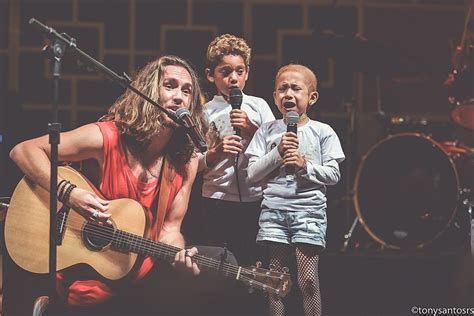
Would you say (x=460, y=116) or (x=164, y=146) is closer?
(x=164, y=146)

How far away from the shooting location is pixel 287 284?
169 inches

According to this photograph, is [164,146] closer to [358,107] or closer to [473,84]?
[358,107]

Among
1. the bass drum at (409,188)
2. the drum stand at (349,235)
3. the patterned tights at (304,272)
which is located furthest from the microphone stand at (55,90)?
the bass drum at (409,188)

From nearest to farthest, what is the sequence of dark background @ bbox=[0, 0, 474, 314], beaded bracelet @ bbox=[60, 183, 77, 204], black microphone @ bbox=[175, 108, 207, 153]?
black microphone @ bbox=[175, 108, 207, 153] → beaded bracelet @ bbox=[60, 183, 77, 204] → dark background @ bbox=[0, 0, 474, 314]

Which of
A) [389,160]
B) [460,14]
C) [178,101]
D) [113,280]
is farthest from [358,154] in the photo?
[113,280]

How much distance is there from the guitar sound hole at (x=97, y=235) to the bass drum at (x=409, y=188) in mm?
1741

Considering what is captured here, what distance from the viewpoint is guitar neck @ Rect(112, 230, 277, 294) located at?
13.8 feet

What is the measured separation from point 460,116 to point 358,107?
61 centimetres

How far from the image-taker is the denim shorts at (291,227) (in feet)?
14.1

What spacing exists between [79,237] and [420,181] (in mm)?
2431

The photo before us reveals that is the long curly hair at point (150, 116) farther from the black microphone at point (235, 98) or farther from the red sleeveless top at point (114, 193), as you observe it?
the black microphone at point (235, 98)

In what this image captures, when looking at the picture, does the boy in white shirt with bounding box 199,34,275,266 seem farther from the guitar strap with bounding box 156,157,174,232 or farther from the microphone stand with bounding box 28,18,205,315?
the microphone stand with bounding box 28,18,205,315

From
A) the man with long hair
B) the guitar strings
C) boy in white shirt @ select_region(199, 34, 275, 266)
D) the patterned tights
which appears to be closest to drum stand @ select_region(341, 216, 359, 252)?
the patterned tights

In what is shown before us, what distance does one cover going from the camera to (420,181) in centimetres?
565
